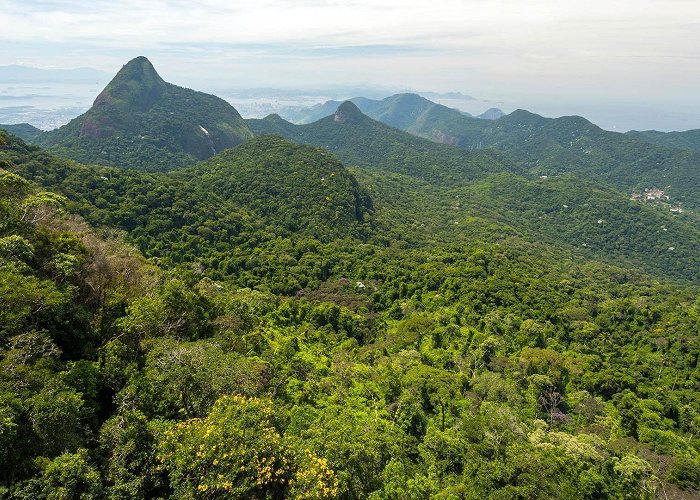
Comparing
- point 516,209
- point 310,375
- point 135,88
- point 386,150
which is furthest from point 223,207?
point 386,150

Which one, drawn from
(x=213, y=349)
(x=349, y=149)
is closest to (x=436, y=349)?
(x=213, y=349)

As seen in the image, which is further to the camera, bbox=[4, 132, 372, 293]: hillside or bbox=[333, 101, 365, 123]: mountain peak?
bbox=[333, 101, 365, 123]: mountain peak

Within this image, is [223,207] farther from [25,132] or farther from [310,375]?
[25,132]

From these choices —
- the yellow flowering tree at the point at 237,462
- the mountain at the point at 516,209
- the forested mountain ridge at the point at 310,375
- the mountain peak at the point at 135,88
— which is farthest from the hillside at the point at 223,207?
the mountain peak at the point at 135,88

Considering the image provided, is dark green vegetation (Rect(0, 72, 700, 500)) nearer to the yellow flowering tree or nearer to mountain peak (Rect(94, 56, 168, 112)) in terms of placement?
the yellow flowering tree

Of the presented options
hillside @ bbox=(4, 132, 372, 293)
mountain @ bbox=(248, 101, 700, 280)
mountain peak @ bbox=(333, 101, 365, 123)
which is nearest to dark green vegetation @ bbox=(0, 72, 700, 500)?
hillside @ bbox=(4, 132, 372, 293)

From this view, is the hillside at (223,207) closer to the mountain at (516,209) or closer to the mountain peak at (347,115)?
the mountain at (516,209)
